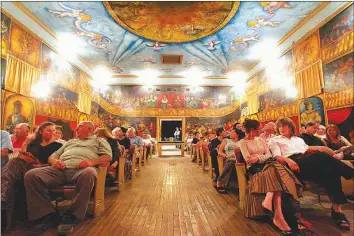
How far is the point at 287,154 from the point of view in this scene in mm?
2883

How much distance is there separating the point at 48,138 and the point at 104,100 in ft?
37.8

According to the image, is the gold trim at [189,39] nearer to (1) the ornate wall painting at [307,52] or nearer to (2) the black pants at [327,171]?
(1) the ornate wall painting at [307,52]

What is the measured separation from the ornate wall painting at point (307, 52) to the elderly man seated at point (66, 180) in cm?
743

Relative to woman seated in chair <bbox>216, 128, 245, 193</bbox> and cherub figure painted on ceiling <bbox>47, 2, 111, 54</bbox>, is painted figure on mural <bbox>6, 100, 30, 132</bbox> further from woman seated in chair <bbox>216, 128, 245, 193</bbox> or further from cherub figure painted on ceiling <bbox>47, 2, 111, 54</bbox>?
woman seated in chair <bbox>216, 128, 245, 193</bbox>

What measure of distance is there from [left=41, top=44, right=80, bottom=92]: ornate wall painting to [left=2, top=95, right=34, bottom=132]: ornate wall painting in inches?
60.4

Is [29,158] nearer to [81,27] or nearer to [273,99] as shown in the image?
[81,27]

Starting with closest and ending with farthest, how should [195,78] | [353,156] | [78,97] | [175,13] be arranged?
[353,156], [175,13], [78,97], [195,78]

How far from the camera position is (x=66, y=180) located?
270 centimetres

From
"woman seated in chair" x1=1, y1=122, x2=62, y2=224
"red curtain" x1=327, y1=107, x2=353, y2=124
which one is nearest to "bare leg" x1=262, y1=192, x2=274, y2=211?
"woman seated in chair" x1=1, y1=122, x2=62, y2=224

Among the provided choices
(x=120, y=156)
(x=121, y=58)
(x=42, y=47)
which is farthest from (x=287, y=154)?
(x=121, y=58)

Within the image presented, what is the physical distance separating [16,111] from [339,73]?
384 inches

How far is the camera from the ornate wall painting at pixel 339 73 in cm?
517

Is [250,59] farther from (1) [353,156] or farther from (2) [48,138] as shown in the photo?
(2) [48,138]

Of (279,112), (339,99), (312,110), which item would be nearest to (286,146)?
(339,99)
